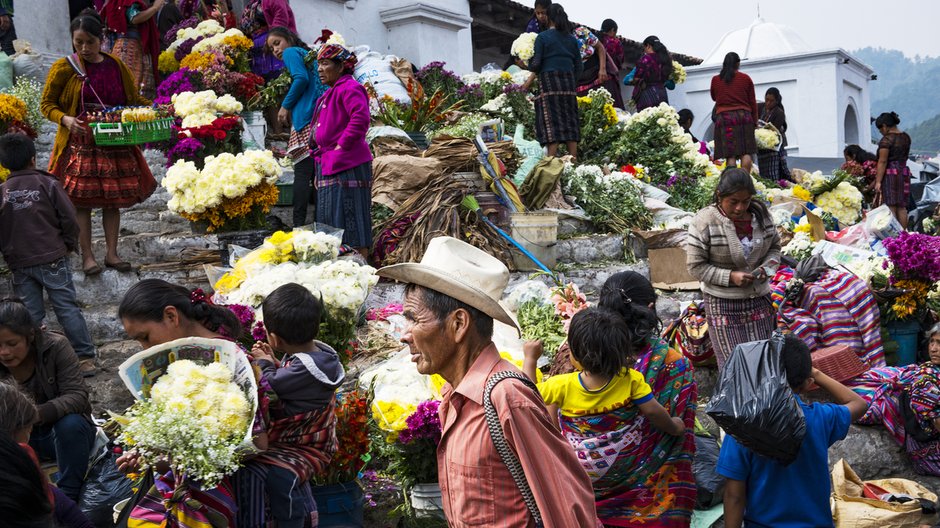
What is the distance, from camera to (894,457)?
18.8 feet

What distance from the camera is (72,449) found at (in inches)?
172

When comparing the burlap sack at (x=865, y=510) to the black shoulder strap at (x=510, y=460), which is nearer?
the black shoulder strap at (x=510, y=460)

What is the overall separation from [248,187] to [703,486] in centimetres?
415

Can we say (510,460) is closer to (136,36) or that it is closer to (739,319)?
(739,319)

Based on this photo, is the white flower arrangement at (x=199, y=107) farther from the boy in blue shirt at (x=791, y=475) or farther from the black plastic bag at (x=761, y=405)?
the boy in blue shirt at (x=791, y=475)

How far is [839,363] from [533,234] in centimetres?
303

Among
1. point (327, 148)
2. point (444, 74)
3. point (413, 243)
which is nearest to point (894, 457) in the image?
point (413, 243)

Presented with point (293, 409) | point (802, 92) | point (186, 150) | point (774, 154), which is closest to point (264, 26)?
point (186, 150)

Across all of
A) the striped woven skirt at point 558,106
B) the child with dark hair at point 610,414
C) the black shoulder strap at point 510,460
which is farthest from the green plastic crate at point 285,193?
the black shoulder strap at point 510,460

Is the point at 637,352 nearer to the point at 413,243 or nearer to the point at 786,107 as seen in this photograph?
the point at 413,243

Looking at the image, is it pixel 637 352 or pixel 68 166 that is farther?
pixel 68 166

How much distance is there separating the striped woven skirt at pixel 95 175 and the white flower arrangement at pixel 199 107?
122cm

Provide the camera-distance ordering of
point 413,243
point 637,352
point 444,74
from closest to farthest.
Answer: point 637,352
point 413,243
point 444,74

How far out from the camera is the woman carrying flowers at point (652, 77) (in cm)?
1516
